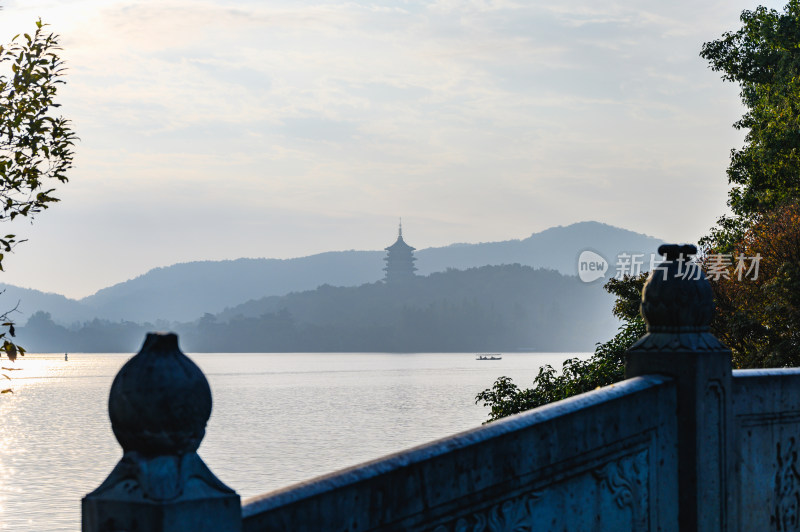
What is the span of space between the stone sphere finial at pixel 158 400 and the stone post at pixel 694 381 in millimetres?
2746

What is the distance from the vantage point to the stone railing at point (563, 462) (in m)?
2.69

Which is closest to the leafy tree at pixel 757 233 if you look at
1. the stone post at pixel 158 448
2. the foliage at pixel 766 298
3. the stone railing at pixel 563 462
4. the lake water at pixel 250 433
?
the foliage at pixel 766 298

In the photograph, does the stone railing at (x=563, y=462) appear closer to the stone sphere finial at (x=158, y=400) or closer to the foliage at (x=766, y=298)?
the stone sphere finial at (x=158, y=400)

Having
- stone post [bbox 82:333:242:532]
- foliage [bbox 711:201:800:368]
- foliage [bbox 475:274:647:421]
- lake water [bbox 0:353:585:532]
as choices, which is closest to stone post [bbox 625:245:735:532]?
stone post [bbox 82:333:242:532]

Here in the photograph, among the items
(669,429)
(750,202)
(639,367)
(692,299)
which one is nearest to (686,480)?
(669,429)

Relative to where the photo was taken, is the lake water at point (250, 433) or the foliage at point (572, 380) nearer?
the foliage at point (572, 380)

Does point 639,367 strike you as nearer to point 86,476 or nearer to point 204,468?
point 204,468

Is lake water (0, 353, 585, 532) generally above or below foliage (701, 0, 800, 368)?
below

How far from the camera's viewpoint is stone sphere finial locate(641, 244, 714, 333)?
4695 mm

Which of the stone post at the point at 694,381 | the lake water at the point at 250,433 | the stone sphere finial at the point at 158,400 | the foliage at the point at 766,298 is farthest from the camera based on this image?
the lake water at the point at 250,433

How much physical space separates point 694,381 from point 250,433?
257 feet

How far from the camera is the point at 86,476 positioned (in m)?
58.2

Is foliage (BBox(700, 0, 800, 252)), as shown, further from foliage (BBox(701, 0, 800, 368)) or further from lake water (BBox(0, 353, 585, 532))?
lake water (BBox(0, 353, 585, 532))

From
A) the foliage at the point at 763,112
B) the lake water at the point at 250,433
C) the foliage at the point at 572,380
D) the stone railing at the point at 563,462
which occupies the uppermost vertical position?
the foliage at the point at 763,112
